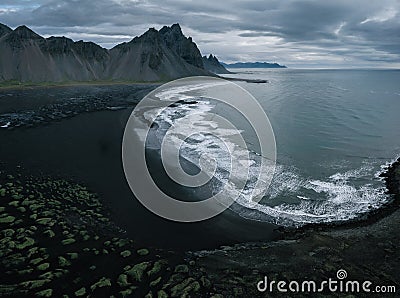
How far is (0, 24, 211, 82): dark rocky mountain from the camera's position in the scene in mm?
116562

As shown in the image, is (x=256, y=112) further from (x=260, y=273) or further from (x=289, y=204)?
(x=260, y=273)

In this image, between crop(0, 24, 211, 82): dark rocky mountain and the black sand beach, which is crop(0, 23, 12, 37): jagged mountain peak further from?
the black sand beach

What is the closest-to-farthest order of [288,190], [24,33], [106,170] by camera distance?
1. [288,190]
2. [106,170]
3. [24,33]

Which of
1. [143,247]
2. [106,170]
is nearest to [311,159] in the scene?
[106,170]

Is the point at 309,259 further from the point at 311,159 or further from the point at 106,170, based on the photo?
the point at 311,159

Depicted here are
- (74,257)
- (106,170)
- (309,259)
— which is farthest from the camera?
(106,170)

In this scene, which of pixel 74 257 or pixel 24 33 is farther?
pixel 24 33

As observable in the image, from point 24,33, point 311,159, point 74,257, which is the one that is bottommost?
point 74,257

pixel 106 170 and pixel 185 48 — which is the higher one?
pixel 185 48

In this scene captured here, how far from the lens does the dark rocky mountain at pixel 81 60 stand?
382 ft

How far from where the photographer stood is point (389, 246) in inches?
691

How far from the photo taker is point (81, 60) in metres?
136

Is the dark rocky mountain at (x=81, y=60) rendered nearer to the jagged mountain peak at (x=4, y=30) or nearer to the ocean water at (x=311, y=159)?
the jagged mountain peak at (x=4, y=30)

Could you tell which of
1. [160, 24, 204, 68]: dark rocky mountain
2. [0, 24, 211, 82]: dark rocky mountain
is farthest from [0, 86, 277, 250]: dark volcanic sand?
[160, 24, 204, 68]: dark rocky mountain
